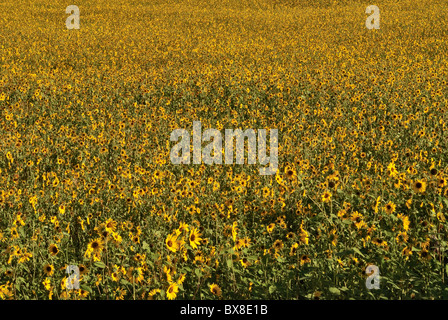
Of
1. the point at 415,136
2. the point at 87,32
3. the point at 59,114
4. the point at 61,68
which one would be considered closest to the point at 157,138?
the point at 59,114

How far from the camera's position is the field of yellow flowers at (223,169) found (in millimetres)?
3158

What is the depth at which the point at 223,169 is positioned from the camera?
571 cm

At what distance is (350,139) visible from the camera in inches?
249

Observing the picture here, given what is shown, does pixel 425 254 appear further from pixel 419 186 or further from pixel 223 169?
pixel 223 169

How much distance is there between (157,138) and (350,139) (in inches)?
118

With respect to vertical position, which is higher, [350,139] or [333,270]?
[350,139]

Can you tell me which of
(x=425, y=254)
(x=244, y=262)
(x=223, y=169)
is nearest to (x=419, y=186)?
(x=425, y=254)

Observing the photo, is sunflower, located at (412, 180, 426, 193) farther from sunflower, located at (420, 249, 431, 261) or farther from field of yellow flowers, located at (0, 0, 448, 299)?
sunflower, located at (420, 249, 431, 261)

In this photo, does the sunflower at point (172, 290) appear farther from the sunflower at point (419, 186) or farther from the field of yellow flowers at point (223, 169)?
the sunflower at point (419, 186)

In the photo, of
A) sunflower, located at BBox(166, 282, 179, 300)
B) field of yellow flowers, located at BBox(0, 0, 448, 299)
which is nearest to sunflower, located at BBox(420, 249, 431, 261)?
field of yellow flowers, located at BBox(0, 0, 448, 299)

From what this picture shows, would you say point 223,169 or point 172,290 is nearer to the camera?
point 172,290

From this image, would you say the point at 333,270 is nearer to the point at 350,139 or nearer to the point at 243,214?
the point at 243,214

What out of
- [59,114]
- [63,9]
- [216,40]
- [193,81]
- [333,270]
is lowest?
[333,270]

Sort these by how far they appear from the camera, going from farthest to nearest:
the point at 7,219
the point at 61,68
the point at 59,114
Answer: the point at 61,68 → the point at 59,114 → the point at 7,219
